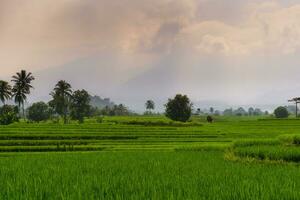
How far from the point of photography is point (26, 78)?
111000 mm

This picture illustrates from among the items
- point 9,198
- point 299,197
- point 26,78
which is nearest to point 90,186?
point 9,198

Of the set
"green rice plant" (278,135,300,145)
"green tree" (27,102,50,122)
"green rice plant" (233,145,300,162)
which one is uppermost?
"green tree" (27,102,50,122)

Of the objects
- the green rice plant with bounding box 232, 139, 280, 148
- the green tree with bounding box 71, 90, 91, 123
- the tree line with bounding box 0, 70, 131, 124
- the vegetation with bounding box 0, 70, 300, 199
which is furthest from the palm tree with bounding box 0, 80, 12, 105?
the green rice plant with bounding box 232, 139, 280, 148

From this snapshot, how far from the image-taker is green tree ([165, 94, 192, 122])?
394 feet

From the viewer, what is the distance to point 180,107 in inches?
4739

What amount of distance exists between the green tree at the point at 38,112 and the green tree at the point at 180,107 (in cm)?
5622

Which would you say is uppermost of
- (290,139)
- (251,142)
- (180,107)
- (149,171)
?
(180,107)

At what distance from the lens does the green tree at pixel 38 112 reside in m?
155

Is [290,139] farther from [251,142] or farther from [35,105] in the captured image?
[35,105]

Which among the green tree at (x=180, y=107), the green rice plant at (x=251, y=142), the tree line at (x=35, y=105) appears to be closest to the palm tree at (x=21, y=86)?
the tree line at (x=35, y=105)

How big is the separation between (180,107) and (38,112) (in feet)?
200

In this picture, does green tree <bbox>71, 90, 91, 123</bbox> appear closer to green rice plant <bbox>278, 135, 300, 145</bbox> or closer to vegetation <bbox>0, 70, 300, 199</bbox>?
vegetation <bbox>0, 70, 300, 199</bbox>

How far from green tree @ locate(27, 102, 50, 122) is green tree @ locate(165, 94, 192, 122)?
5622 cm

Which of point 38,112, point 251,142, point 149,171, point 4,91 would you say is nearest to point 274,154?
point 251,142
